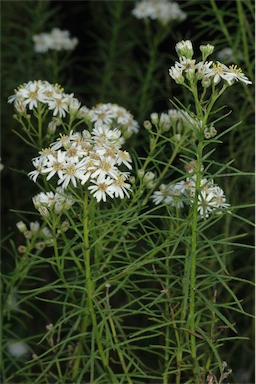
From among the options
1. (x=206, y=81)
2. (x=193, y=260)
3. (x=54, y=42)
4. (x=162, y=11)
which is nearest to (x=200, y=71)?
(x=206, y=81)

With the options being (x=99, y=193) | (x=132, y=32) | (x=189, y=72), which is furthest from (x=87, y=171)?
(x=132, y=32)

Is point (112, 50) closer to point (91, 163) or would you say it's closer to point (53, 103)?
point (53, 103)

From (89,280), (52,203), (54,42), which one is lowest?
(89,280)

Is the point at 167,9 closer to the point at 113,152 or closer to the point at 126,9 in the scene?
the point at 126,9

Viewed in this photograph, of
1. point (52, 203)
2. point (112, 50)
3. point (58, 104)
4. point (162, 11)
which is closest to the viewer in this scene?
point (52, 203)

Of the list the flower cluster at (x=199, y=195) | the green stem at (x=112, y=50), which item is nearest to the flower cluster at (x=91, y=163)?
the flower cluster at (x=199, y=195)

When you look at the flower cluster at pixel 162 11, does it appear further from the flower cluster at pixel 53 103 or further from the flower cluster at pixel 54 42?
the flower cluster at pixel 53 103
